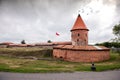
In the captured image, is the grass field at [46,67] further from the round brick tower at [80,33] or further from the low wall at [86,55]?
the round brick tower at [80,33]

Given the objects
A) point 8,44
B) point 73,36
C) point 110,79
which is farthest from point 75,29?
point 8,44

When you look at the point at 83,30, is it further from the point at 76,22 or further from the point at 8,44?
the point at 8,44

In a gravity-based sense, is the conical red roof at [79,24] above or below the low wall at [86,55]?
above

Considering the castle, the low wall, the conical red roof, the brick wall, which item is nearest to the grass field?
the low wall

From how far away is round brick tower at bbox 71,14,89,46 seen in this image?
36.6 meters

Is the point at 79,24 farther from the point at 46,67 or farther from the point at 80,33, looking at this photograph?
the point at 46,67

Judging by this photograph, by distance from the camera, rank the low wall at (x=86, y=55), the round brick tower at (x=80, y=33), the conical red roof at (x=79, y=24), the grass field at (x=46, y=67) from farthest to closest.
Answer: the conical red roof at (x=79, y=24)
the round brick tower at (x=80, y=33)
the low wall at (x=86, y=55)
the grass field at (x=46, y=67)

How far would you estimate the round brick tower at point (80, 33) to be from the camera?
3656 cm

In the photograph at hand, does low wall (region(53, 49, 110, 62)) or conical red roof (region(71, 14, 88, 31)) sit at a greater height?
conical red roof (region(71, 14, 88, 31))

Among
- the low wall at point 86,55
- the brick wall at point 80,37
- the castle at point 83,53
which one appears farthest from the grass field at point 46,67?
the brick wall at point 80,37

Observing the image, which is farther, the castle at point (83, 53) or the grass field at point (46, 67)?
the castle at point (83, 53)

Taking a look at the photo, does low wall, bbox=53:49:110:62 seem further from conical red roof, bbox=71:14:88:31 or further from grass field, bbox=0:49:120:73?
conical red roof, bbox=71:14:88:31

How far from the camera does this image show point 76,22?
3753 centimetres

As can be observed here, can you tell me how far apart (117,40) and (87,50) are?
587 centimetres
